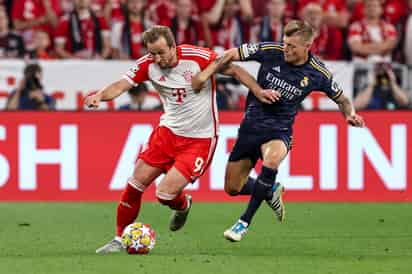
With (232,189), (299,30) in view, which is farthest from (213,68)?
(232,189)

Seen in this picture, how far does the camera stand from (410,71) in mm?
16125

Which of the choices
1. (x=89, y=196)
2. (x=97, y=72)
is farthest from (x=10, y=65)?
(x=89, y=196)

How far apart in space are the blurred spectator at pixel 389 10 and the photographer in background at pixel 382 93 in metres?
1.78

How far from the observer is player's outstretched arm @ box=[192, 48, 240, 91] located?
10.4 metres

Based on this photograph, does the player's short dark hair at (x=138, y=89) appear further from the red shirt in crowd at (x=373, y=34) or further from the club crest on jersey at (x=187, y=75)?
the club crest on jersey at (x=187, y=75)

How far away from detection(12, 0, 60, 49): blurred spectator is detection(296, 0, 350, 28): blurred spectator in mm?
3746

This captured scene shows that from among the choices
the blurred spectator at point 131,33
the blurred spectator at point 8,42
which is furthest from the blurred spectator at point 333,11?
the blurred spectator at point 8,42

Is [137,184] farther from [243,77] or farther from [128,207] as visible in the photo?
[243,77]

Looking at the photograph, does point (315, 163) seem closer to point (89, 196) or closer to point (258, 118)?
point (89, 196)

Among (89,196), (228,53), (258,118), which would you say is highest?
(228,53)

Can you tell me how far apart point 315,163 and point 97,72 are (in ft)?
10.7

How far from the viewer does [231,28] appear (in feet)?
57.2

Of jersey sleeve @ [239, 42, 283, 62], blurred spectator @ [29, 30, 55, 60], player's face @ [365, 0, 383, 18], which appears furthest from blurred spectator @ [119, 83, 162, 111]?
jersey sleeve @ [239, 42, 283, 62]

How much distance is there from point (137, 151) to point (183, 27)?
2.72 metres
